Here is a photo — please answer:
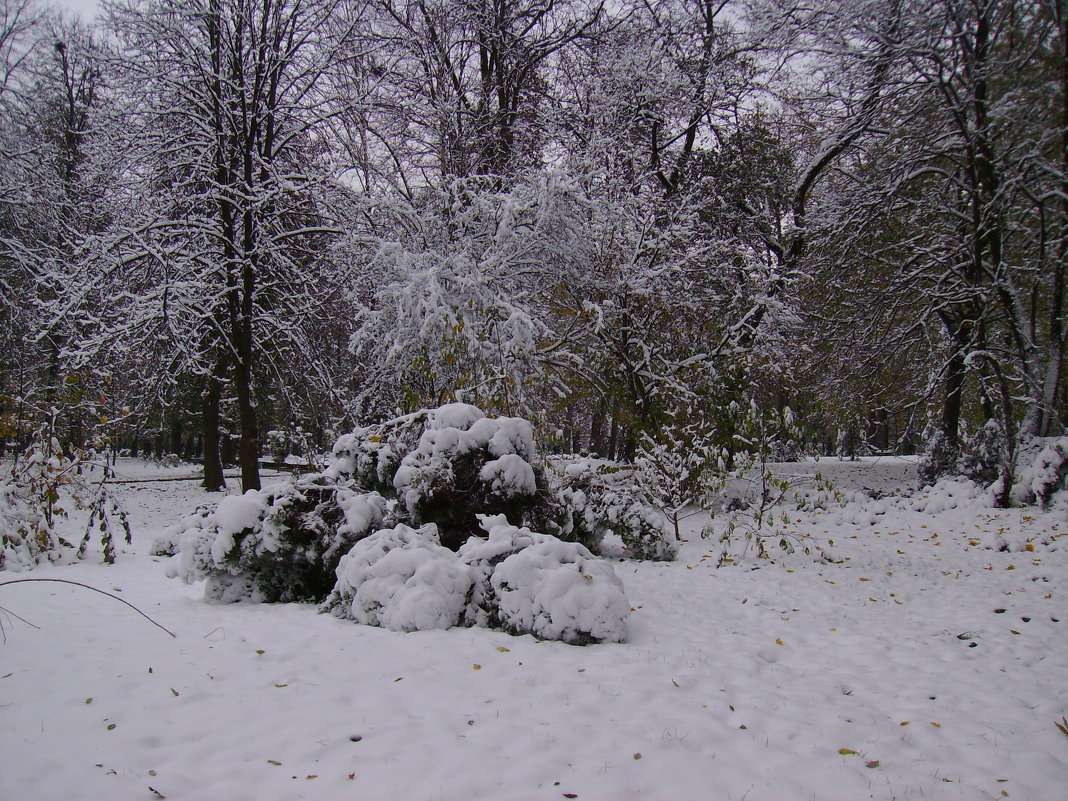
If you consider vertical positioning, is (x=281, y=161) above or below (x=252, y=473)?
above

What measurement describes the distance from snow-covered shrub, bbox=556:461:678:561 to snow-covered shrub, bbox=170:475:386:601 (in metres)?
2.65

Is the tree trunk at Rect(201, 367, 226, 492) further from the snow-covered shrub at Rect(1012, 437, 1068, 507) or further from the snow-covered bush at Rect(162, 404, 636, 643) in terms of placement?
the snow-covered shrub at Rect(1012, 437, 1068, 507)

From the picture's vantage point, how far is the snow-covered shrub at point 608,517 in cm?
719

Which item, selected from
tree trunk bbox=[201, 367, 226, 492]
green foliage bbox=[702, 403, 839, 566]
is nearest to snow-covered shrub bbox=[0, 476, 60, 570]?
tree trunk bbox=[201, 367, 226, 492]

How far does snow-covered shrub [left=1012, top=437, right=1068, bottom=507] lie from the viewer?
797 cm

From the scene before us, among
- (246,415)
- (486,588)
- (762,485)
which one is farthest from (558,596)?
(246,415)

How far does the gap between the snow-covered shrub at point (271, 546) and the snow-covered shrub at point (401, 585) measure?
1.74ft

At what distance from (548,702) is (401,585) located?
179cm

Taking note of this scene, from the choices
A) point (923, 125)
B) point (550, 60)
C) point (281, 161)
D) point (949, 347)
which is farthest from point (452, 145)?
point (949, 347)

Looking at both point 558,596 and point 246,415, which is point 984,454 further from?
point 246,415

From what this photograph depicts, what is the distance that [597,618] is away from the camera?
4.12 metres

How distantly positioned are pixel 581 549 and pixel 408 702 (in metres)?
2.13

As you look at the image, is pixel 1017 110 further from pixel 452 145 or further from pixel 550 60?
pixel 550 60

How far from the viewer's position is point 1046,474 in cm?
812
